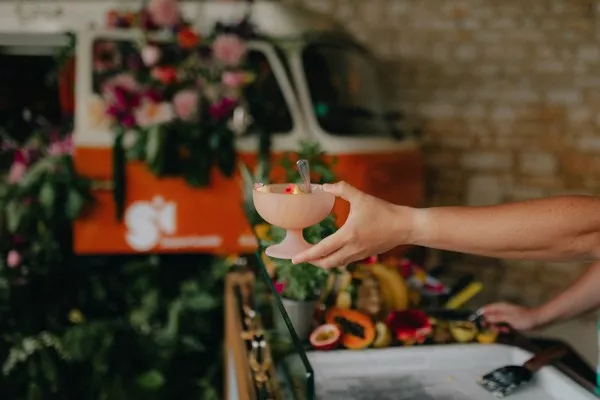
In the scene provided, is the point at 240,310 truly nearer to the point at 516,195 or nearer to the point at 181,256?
the point at 181,256

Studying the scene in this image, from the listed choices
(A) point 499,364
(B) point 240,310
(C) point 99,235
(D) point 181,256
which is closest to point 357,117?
(D) point 181,256

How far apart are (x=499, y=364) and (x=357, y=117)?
1870mm

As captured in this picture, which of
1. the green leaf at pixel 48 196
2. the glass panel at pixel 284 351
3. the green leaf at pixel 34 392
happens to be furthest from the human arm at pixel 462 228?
the green leaf at pixel 34 392

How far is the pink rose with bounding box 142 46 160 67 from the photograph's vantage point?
2.61 m

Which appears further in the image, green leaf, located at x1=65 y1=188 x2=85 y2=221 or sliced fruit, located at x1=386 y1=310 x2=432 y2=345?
green leaf, located at x1=65 y1=188 x2=85 y2=221

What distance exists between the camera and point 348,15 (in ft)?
12.6

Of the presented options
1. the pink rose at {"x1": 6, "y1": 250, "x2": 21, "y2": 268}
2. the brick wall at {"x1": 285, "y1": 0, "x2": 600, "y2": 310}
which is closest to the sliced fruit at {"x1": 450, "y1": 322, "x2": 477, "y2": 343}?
the pink rose at {"x1": 6, "y1": 250, "x2": 21, "y2": 268}

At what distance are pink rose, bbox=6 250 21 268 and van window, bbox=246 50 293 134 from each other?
1218mm

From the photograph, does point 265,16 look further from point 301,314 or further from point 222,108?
point 301,314

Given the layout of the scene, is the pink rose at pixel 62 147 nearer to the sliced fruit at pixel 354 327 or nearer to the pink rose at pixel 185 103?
the pink rose at pixel 185 103

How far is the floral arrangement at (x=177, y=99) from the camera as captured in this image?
259cm

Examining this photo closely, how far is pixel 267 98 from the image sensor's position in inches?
111

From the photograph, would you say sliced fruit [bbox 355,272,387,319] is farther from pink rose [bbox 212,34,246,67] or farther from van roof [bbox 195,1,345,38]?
van roof [bbox 195,1,345,38]

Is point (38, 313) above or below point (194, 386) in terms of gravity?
above
